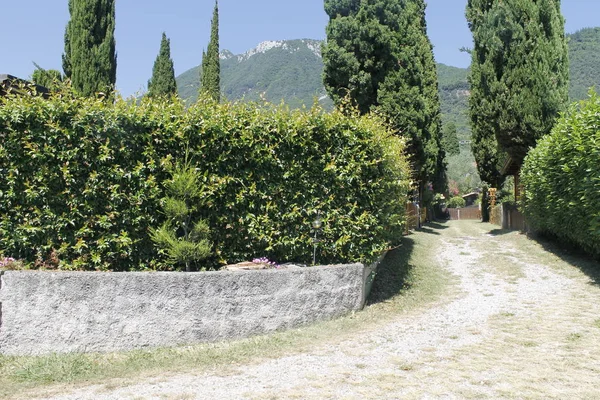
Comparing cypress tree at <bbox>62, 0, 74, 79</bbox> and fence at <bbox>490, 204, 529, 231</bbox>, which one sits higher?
cypress tree at <bbox>62, 0, 74, 79</bbox>

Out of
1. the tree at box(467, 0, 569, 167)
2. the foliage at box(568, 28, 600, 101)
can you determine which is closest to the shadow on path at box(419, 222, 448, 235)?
the tree at box(467, 0, 569, 167)

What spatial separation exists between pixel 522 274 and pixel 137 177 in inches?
319

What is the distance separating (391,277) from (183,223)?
4.49m

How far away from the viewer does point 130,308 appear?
5.38 m

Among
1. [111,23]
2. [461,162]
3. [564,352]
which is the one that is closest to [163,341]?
[564,352]

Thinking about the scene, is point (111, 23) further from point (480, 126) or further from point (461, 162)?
point (461, 162)

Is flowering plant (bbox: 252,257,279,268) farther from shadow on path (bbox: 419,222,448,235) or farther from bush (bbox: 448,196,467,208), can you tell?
bush (bbox: 448,196,467,208)

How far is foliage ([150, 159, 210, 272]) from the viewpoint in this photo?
5957 mm

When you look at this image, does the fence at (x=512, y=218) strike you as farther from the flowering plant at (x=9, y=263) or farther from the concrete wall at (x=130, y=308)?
the flowering plant at (x=9, y=263)

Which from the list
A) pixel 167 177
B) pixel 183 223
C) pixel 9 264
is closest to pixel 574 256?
pixel 183 223

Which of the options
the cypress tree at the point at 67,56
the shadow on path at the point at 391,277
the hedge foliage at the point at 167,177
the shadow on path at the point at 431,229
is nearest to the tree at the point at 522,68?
the shadow on path at the point at 431,229

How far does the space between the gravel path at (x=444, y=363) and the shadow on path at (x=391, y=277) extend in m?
0.90

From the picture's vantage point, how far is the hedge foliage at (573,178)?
342 inches

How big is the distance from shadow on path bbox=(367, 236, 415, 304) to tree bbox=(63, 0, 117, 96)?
55.2 ft
